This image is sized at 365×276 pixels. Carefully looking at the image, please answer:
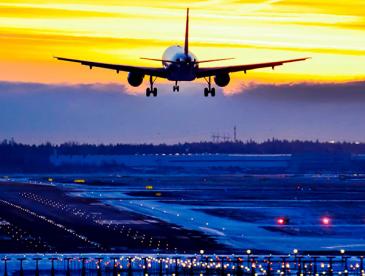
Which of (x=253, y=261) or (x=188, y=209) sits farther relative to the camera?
(x=188, y=209)

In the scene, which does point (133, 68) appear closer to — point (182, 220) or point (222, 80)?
point (222, 80)

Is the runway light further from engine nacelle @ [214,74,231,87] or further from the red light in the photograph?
engine nacelle @ [214,74,231,87]

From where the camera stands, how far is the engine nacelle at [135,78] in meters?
128

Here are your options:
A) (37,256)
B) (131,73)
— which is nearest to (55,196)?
(131,73)

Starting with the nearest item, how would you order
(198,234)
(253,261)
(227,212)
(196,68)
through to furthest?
1. (253,261)
2. (198,234)
3. (196,68)
4. (227,212)

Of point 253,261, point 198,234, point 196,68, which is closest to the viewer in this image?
point 253,261

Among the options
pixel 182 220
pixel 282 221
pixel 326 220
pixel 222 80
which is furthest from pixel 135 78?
pixel 326 220

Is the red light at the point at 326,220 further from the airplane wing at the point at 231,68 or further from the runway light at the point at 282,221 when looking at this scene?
the airplane wing at the point at 231,68

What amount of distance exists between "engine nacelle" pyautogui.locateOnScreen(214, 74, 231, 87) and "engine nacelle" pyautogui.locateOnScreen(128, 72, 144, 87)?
24.5 ft

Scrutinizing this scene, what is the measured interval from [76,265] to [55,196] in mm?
88752

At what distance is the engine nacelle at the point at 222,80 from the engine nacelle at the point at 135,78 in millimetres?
7479

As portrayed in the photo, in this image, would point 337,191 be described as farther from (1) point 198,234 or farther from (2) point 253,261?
(2) point 253,261

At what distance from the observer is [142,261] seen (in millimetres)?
85125

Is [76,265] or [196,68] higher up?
[196,68]
